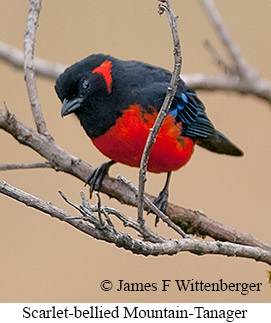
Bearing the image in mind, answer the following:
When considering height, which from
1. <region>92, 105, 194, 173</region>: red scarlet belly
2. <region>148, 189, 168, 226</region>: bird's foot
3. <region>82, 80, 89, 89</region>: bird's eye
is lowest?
<region>148, 189, 168, 226</region>: bird's foot

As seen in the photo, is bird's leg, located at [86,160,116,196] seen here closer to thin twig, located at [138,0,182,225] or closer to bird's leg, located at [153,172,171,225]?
bird's leg, located at [153,172,171,225]

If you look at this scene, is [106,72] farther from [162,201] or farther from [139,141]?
[162,201]

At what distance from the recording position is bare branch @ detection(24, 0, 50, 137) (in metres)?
3.12

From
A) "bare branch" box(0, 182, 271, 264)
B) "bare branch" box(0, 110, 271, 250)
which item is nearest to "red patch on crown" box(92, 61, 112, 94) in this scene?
"bare branch" box(0, 110, 271, 250)

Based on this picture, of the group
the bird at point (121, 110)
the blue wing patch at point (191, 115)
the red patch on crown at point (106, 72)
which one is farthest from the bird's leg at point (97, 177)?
the blue wing patch at point (191, 115)

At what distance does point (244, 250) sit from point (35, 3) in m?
1.77

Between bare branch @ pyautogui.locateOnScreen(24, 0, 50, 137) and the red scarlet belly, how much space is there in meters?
0.45

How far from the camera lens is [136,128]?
11.0 feet

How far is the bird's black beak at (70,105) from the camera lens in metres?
3.23

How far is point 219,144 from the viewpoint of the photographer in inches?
164

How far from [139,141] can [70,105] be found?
0.43 meters

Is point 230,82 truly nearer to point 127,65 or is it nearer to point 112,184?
point 127,65
